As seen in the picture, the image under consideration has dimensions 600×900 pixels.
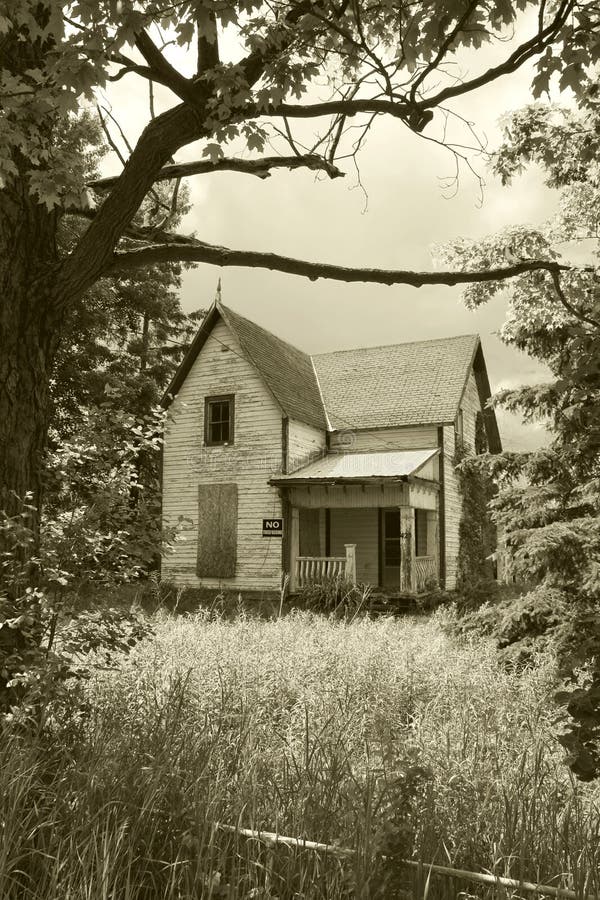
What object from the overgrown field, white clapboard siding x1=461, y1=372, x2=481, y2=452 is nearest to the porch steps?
white clapboard siding x1=461, y1=372, x2=481, y2=452

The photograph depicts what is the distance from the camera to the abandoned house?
19.4 meters

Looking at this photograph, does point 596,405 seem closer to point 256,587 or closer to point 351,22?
point 351,22

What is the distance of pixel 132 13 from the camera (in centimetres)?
341

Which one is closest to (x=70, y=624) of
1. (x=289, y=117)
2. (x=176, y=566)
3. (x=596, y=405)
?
(x=596, y=405)

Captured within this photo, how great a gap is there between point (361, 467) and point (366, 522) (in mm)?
3103

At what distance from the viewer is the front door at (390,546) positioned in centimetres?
2245

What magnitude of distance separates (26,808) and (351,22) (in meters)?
5.30

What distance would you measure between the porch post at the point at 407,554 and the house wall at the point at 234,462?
343 cm

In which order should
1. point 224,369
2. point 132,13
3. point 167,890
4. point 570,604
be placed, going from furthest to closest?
1. point 224,369
2. point 570,604
3. point 132,13
4. point 167,890

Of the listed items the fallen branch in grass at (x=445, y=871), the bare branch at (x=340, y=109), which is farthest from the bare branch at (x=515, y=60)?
the fallen branch in grass at (x=445, y=871)

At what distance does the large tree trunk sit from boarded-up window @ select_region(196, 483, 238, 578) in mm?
15821

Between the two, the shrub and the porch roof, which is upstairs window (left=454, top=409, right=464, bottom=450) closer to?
the porch roof

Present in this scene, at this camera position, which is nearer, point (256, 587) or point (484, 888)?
point (484, 888)

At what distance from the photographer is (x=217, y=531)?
2050cm
